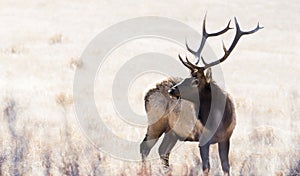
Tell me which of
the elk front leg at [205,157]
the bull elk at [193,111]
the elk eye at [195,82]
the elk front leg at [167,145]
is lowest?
the elk front leg at [205,157]

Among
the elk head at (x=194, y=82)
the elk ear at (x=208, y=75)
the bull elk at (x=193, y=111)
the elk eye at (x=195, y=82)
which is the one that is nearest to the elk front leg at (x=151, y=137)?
the bull elk at (x=193, y=111)

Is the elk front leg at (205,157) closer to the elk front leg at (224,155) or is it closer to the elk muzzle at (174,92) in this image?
the elk front leg at (224,155)

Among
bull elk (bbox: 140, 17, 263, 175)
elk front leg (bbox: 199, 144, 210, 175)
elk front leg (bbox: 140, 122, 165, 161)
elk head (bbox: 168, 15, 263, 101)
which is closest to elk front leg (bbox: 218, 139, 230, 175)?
bull elk (bbox: 140, 17, 263, 175)

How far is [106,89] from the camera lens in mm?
14633

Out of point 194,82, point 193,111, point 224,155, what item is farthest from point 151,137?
point 224,155

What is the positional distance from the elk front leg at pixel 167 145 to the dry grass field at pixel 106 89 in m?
0.18

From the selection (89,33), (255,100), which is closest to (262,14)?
(89,33)

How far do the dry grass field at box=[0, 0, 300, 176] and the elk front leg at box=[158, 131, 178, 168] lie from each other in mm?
176

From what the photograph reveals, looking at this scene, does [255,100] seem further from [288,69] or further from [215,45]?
[215,45]

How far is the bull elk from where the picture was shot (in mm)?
8945

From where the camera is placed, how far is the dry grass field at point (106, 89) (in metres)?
9.32

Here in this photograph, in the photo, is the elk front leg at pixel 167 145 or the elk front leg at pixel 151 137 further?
the elk front leg at pixel 151 137

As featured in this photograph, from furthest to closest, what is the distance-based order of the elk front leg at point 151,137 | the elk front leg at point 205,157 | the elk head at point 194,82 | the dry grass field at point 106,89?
the elk front leg at point 151,137, the dry grass field at point 106,89, the elk head at point 194,82, the elk front leg at point 205,157

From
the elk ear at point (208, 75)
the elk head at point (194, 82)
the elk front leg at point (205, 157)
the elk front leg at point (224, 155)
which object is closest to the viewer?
the elk front leg at point (205, 157)
